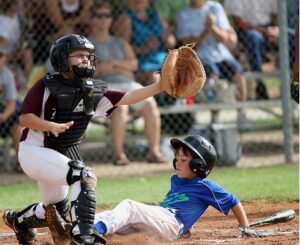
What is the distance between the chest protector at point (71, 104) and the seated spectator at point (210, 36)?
5.50 meters

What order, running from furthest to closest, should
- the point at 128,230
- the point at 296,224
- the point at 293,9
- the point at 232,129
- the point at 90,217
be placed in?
the point at 293,9 → the point at 232,129 → the point at 296,224 → the point at 128,230 → the point at 90,217

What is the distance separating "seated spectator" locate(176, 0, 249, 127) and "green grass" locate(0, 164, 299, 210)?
57.1 inches

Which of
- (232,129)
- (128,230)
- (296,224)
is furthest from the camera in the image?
(232,129)

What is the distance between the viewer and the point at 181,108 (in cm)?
1095

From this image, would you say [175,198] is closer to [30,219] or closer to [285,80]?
[30,219]

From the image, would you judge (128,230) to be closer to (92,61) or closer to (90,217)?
(90,217)

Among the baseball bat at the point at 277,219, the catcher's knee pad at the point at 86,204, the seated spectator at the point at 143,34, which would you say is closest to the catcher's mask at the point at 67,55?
the catcher's knee pad at the point at 86,204

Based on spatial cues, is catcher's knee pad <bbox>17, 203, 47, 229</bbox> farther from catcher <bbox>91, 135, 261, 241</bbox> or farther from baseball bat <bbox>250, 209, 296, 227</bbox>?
baseball bat <bbox>250, 209, 296, 227</bbox>

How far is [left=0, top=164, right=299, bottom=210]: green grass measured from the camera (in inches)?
325

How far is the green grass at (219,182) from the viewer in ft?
27.1

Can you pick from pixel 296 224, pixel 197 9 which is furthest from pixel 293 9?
pixel 296 224

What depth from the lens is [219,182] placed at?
926cm

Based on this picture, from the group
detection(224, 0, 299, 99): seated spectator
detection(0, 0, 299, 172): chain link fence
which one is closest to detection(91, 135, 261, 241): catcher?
detection(0, 0, 299, 172): chain link fence

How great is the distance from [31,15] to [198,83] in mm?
5653
